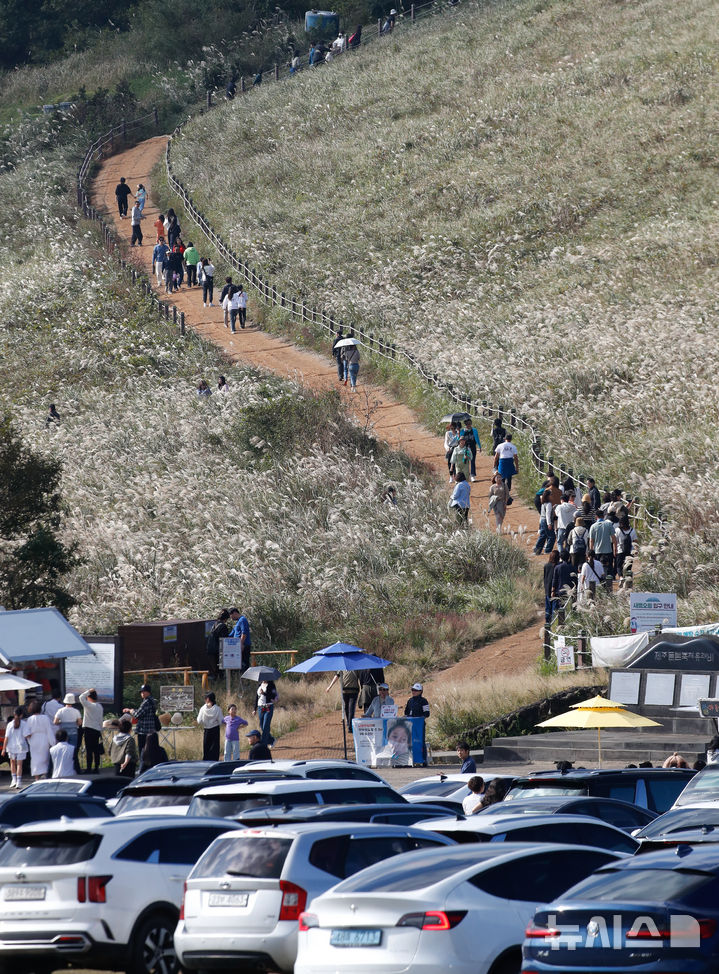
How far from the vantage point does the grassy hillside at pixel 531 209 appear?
38.5 meters

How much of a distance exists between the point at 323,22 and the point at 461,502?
65698 mm

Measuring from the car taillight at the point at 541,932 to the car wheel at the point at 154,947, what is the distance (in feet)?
13.2

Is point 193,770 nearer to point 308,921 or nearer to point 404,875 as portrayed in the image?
point 308,921

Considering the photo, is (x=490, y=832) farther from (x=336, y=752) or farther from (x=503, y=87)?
(x=503, y=87)

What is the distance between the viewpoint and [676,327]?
41.6 meters

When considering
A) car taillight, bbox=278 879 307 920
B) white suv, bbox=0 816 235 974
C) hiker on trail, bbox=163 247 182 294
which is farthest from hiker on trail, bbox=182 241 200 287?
car taillight, bbox=278 879 307 920

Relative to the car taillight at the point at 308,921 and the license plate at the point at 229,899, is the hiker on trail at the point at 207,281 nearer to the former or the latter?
the license plate at the point at 229,899

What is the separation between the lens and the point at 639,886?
797 cm

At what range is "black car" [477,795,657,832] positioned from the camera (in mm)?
12828

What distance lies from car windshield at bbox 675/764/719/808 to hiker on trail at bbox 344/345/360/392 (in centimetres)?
3190

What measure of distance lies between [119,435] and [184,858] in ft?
108

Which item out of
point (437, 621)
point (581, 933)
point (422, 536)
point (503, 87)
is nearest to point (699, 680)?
point (437, 621)

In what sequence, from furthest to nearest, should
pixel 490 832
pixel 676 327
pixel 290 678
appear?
1. pixel 676 327
2. pixel 290 678
3. pixel 490 832

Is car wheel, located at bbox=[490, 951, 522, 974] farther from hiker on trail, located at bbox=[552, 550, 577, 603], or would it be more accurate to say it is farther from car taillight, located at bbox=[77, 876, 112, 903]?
hiker on trail, located at bbox=[552, 550, 577, 603]
